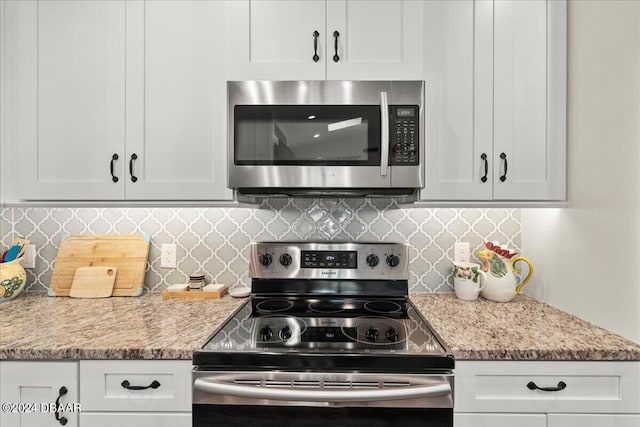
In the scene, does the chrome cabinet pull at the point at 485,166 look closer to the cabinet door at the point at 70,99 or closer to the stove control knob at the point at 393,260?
the stove control knob at the point at 393,260

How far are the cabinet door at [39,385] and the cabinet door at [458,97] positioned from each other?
1.45 metres

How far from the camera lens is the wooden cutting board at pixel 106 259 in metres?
1.83

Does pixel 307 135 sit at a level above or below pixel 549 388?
above

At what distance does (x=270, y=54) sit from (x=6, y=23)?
3.79 ft

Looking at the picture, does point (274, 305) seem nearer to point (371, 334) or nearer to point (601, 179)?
point (371, 334)

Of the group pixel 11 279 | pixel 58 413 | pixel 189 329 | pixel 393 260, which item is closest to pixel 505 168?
pixel 393 260

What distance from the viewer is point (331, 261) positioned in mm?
1790

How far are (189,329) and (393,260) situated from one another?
94 centimetres


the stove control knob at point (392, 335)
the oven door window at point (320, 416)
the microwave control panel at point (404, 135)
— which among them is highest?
the microwave control panel at point (404, 135)

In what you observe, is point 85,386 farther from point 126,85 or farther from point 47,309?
point 126,85

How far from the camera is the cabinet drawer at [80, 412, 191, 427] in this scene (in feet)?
3.90

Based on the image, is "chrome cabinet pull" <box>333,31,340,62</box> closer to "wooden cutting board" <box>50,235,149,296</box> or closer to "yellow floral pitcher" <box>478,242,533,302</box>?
"yellow floral pitcher" <box>478,242,533,302</box>

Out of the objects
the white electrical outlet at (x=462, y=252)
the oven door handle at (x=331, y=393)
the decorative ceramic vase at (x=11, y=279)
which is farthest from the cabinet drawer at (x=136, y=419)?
the white electrical outlet at (x=462, y=252)

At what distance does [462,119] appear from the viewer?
5.20 feet
